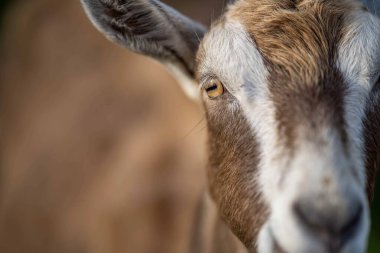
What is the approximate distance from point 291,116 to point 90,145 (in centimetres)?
314

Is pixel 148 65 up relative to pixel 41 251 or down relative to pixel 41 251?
up

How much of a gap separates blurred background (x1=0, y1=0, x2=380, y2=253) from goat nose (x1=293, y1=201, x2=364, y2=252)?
2.15m

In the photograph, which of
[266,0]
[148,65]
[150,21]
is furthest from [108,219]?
[266,0]

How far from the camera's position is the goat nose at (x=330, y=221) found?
2473mm

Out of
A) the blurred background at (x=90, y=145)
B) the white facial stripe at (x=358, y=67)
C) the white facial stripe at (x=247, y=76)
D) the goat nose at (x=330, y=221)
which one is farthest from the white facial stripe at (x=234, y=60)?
the blurred background at (x=90, y=145)

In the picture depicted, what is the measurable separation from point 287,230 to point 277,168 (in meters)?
0.27

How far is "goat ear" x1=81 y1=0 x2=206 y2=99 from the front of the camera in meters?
3.54

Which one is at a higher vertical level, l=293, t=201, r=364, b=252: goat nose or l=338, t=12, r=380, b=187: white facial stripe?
l=338, t=12, r=380, b=187: white facial stripe

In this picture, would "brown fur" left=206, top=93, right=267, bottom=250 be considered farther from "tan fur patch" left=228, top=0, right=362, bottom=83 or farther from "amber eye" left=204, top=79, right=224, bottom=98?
"tan fur patch" left=228, top=0, right=362, bottom=83

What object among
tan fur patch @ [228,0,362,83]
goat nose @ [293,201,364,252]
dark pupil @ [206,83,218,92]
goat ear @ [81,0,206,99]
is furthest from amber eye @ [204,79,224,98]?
goat nose @ [293,201,364,252]

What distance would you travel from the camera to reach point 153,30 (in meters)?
3.69

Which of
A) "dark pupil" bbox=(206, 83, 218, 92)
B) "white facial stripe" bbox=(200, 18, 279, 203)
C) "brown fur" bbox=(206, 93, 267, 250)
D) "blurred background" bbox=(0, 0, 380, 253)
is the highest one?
"white facial stripe" bbox=(200, 18, 279, 203)

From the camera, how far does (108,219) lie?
5.13 m

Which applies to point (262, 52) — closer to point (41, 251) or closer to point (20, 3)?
point (41, 251)
